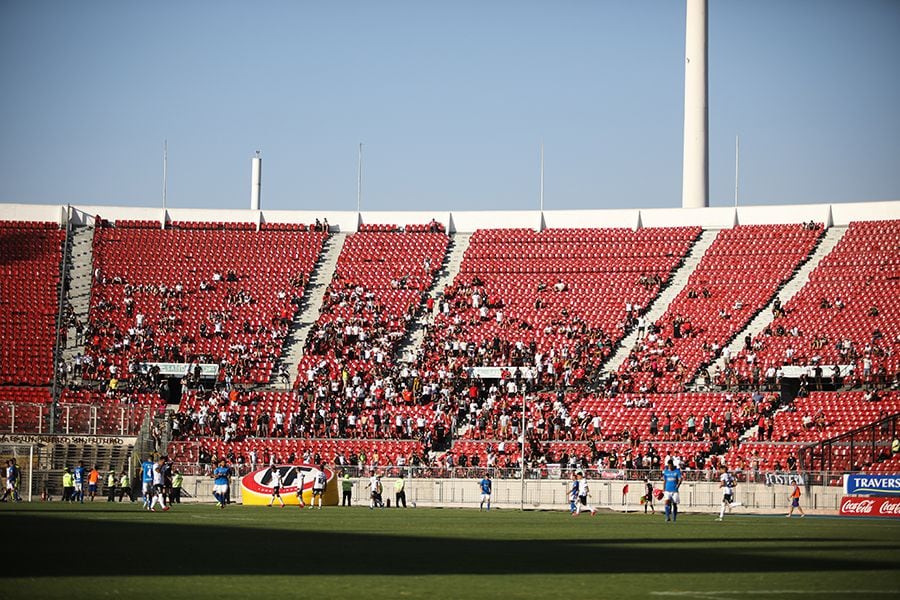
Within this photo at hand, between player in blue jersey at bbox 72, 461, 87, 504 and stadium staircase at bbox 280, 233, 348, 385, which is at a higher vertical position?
stadium staircase at bbox 280, 233, 348, 385

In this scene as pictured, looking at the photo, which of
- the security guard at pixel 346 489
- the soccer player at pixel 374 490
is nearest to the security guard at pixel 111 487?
the security guard at pixel 346 489

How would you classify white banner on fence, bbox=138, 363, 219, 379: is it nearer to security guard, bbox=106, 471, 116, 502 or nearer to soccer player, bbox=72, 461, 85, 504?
security guard, bbox=106, 471, 116, 502

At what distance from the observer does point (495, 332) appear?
2689 inches

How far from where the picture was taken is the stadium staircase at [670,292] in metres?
65.5

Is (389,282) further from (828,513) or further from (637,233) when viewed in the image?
(828,513)

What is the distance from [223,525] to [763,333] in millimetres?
37961

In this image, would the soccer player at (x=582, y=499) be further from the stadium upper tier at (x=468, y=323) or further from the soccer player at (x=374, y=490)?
the stadium upper tier at (x=468, y=323)

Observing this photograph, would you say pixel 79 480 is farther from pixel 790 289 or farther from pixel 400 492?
pixel 790 289

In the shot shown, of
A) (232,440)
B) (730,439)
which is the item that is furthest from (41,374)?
(730,439)

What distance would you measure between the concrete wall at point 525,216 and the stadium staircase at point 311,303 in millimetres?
2478

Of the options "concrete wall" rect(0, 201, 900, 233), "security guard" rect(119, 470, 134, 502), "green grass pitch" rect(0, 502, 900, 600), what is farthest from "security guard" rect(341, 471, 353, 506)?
"concrete wall" rect(0, 201, 900, 233)

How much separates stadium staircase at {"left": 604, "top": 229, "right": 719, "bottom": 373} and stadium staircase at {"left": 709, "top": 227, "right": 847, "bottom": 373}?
4.85 meters

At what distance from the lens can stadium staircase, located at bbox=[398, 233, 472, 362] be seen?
6844cm

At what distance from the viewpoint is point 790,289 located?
6725 cm
